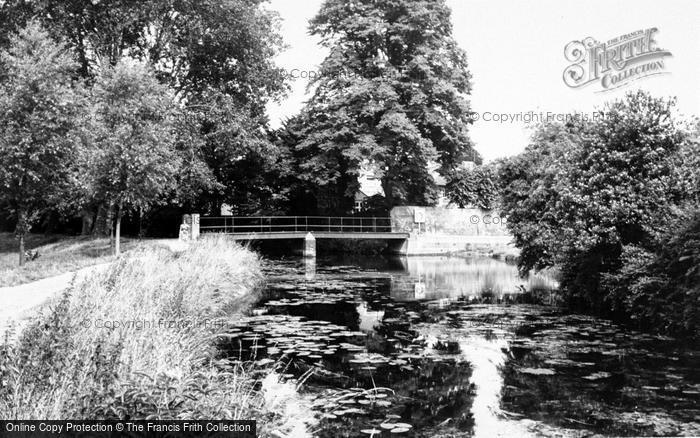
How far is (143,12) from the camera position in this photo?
979 inches

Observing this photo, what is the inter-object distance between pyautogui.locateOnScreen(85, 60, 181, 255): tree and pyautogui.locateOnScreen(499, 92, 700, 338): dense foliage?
41.6ft

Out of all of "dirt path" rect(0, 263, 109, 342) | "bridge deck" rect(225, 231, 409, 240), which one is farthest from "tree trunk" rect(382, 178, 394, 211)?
"dirt path" rect(0, 263, 109, 342)

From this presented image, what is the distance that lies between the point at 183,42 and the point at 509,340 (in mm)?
23321

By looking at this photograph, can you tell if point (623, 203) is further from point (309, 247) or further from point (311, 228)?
point (311, 228)

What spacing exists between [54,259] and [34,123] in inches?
172

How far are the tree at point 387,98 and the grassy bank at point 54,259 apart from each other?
1311 centimetres

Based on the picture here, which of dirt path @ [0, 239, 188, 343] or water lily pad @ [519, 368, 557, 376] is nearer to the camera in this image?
water lily pad @ [519, 368, 557, 376]

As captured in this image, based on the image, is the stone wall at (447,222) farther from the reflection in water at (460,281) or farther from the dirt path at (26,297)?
the dirt path at (26,297)

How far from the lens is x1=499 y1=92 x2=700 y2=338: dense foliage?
1145 cm

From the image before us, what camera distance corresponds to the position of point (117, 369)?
5.43 m

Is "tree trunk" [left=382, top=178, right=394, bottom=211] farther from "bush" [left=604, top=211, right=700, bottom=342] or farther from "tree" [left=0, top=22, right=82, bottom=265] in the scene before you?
"bush" [left=604, top=211, right=700, bottom=342]

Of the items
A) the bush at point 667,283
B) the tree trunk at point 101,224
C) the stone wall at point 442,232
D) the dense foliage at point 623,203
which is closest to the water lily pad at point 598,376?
the bush at point 667,283

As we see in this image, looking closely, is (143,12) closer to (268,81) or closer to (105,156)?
(268,81)

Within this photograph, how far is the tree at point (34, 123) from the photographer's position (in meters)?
17.3
